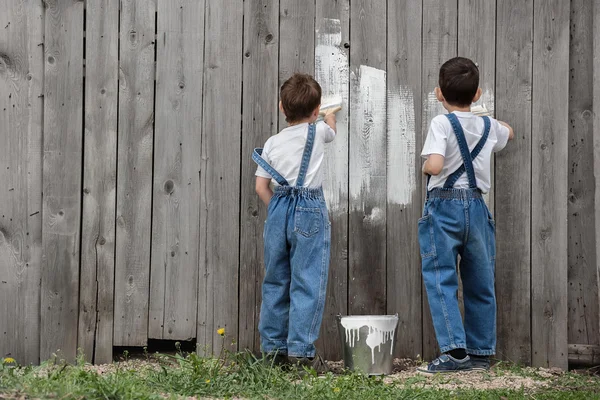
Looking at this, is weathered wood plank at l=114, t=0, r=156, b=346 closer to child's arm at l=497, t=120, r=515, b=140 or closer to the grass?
the grass

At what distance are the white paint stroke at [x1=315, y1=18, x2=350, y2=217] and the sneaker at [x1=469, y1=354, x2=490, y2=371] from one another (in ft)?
3.71

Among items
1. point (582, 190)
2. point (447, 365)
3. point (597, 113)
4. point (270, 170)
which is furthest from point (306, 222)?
point (597, 113)

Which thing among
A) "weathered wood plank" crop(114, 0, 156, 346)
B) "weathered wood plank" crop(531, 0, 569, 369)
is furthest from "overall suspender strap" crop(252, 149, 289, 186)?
"weathered wood plank" crop(531, 0, 569, 369)

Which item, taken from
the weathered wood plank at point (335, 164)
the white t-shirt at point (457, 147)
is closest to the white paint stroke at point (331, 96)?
the weathered wood plank at point (335, 164)

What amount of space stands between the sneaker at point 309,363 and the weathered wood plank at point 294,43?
1.37 metres

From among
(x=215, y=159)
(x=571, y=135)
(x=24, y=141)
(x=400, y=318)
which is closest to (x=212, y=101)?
(x=215, y=159)

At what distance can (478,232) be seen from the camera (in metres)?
4.78

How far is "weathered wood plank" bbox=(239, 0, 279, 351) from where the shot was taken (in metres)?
5.17

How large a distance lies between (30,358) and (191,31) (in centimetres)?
215

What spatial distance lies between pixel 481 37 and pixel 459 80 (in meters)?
0.61

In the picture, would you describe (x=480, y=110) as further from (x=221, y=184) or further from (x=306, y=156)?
(x=221, y=184)

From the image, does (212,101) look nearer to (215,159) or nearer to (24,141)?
(215,159)

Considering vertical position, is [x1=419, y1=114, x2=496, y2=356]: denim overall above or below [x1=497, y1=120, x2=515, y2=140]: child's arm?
below

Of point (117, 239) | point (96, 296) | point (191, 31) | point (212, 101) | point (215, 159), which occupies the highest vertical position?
point (191, 31)
